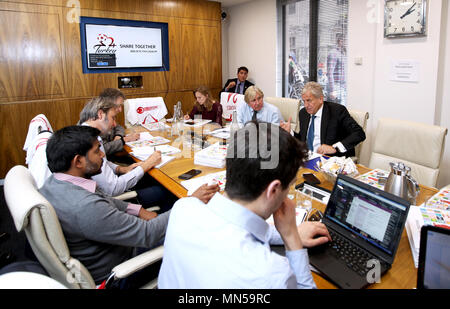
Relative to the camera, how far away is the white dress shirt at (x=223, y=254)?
2.48 feet

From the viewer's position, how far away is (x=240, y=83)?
621 cm

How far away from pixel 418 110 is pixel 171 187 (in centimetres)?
314

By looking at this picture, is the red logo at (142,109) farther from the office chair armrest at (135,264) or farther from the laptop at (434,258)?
the laptop at (434,258)

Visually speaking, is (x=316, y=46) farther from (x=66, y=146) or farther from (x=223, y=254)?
(x=223, y=254)

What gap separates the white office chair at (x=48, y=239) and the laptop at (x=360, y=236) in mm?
736

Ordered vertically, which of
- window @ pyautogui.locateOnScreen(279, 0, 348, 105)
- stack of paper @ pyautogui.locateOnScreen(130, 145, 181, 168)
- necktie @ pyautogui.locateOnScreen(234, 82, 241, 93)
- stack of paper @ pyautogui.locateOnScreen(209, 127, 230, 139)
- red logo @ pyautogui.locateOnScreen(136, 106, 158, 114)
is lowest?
stack of paper @ pyautogui.locateOnScreen(130, 145, 181, 168)

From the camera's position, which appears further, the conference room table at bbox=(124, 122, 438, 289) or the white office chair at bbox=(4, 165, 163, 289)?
the white office chair at bbox=(4, 165, 163, 289)

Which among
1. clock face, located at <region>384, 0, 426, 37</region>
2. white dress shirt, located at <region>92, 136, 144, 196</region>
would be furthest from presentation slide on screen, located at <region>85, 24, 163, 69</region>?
clock face, located at <region>384, 0, 426, 37</region>

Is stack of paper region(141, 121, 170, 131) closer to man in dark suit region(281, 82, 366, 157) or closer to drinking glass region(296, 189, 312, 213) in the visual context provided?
man in dark suit region(281, 82, 366, 157)

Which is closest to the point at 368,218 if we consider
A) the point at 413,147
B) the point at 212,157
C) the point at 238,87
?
the point at 212,157

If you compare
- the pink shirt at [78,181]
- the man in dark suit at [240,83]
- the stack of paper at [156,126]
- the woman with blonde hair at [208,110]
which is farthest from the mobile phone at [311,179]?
the man in dark suit at [240,83]

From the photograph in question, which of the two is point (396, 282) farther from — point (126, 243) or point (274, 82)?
point (274, 82)

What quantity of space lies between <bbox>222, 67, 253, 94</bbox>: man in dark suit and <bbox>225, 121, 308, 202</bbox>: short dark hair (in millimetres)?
5286

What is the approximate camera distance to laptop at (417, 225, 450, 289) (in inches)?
33.9
